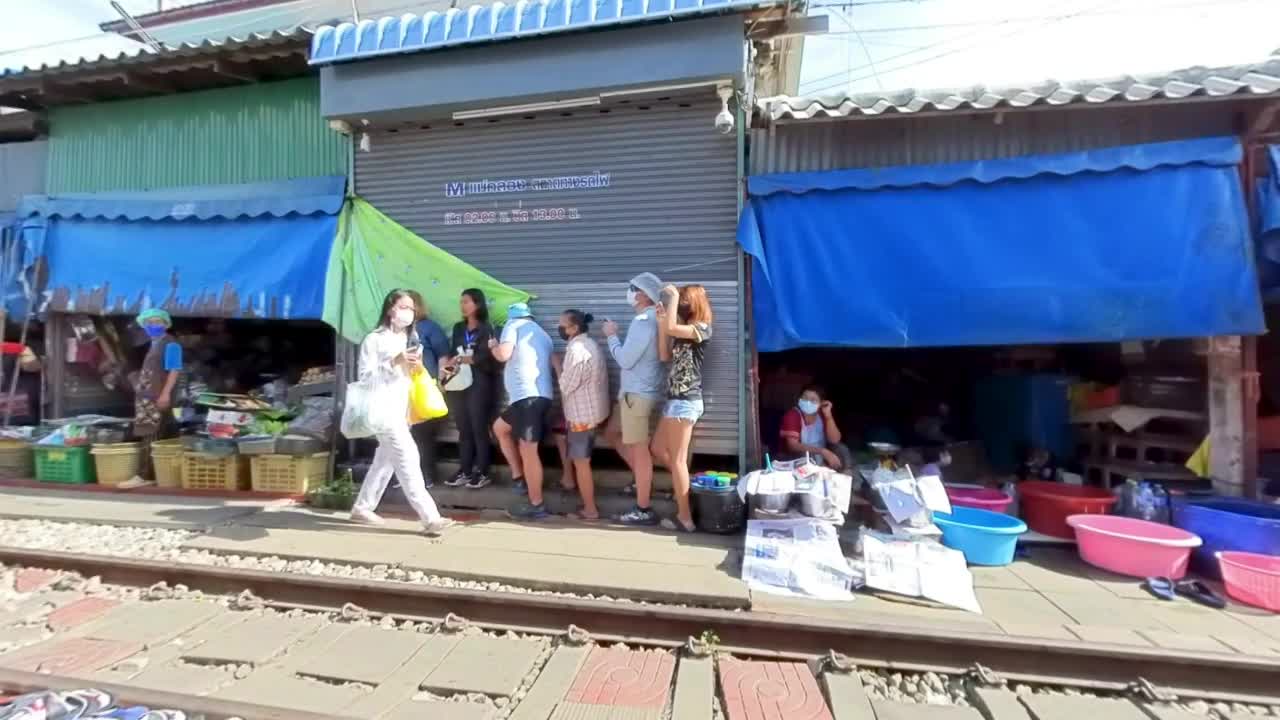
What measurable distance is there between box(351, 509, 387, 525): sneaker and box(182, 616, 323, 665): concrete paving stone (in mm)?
1367

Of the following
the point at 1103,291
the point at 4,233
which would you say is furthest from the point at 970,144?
the point at 4,233

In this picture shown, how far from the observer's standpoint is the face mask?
5.20 m

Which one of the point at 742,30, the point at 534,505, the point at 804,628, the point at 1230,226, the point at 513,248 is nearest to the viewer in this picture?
the point at 804,628

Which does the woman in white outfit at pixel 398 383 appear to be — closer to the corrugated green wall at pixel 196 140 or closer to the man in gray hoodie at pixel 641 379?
the man in gray hoodie at pixel 641 379

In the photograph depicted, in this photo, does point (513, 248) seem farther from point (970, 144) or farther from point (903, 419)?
point (903, 419)

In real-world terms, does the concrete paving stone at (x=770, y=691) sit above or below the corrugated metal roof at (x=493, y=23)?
below

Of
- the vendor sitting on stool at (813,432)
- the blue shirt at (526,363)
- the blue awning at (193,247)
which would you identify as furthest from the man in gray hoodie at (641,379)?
the blue awning at (193,247)

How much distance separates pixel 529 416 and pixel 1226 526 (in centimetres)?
541

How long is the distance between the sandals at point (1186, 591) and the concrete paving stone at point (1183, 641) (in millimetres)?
573

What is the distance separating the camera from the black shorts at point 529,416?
5398 millimetres

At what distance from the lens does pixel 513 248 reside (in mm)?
6164

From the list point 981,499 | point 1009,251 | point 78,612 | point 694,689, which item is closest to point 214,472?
point 78,612

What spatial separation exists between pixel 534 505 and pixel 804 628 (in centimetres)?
282

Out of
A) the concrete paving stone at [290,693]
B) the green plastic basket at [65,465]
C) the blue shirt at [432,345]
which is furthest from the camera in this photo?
the green plastic basket at [65,465]
